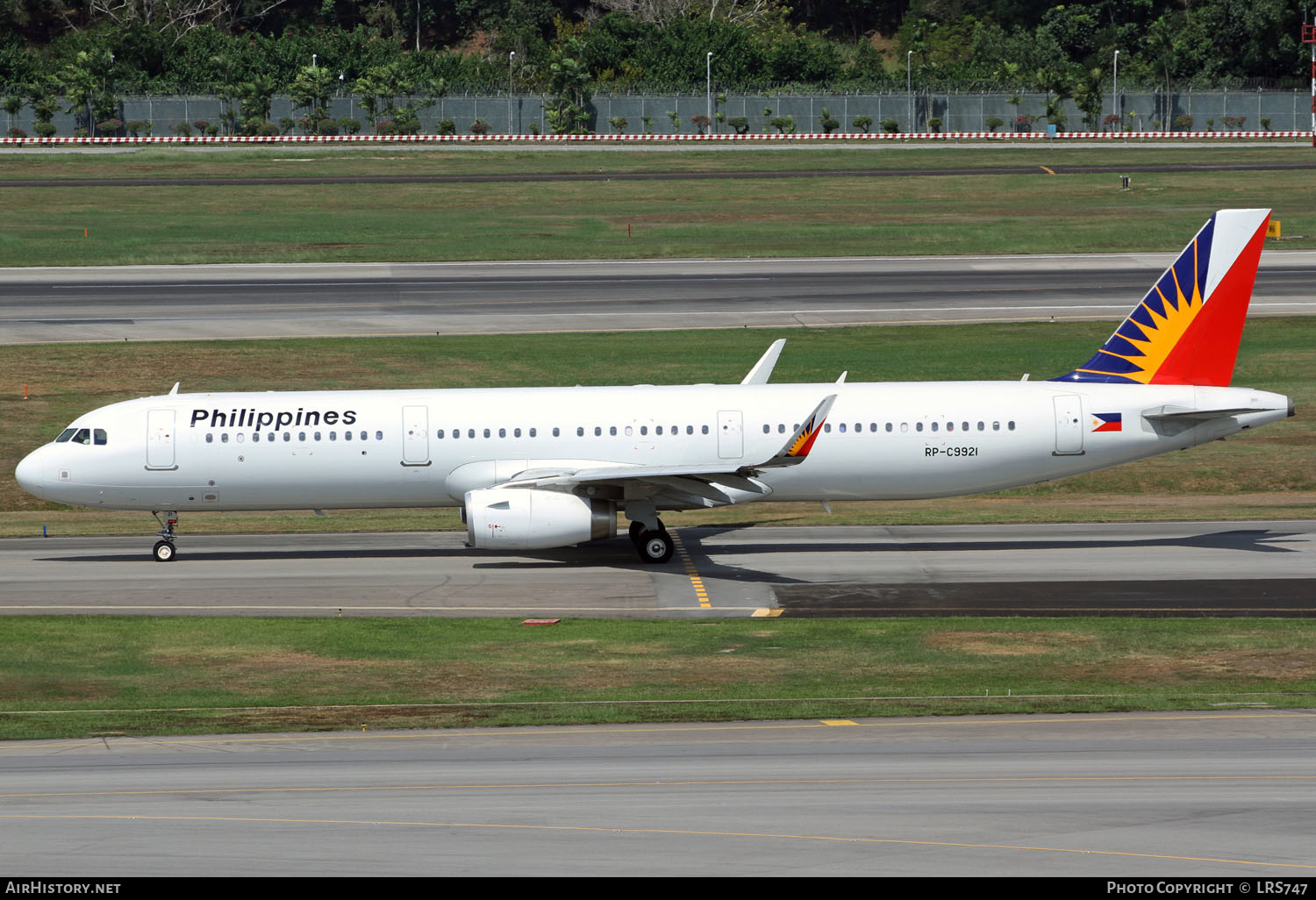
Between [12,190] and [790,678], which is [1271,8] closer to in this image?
[12,190]

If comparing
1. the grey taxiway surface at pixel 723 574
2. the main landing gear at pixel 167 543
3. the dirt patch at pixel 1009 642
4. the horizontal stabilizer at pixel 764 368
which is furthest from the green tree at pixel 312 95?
the dirt patch at pixel 1009 642

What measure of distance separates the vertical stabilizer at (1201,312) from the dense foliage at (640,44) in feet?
355

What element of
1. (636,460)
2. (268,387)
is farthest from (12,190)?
(636,460)

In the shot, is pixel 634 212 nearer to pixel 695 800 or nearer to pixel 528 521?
pixel 528 521

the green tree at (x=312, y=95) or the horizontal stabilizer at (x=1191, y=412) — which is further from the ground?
the green tree at (x=312, y=95)

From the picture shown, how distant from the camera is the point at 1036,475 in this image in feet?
A: 117

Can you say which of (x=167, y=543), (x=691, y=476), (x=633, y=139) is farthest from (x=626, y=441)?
(x=633, y=139)

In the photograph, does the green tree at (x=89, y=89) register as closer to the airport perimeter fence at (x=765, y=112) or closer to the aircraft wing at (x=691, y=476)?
the airport perimeter fence at (x=765, y=112)

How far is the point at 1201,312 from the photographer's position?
118ft

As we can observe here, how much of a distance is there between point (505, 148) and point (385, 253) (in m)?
50.1

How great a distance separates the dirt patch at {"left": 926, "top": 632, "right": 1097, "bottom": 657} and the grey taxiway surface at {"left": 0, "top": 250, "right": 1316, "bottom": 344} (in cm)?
3474

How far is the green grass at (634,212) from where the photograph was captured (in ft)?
268

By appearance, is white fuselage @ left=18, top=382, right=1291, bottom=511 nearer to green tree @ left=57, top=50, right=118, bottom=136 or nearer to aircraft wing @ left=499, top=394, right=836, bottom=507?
aircraft wing @ left=499, top=394, right=836, bottom=507

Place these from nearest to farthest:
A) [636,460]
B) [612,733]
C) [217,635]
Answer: [612,733] < [217,635] < [636,460]
